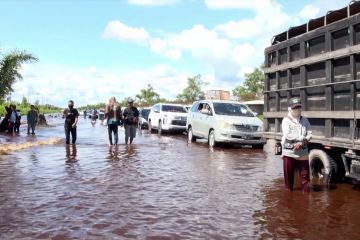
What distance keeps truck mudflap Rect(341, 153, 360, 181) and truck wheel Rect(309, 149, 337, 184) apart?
447 millimetres

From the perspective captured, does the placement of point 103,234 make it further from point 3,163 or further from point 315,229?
point 3,163

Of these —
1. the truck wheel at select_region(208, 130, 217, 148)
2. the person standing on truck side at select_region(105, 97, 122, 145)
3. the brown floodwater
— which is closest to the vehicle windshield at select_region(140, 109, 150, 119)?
the truck wheel at select_region(208, 130, 217, 148)

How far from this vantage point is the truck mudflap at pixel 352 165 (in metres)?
7.69

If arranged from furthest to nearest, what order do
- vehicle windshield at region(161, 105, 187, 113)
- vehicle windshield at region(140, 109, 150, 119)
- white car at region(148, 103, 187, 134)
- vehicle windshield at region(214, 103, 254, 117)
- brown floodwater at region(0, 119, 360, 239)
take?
vehicle windshield at region(140, 109, 150, 119)
vehicle windshield at region(161, 105, 187, 113)
white car at region(148, 103, 187, 134)
vehicle windshield at region(214, 103, 254, 117)
brown floodwater at region(0, 119, 360, 239)

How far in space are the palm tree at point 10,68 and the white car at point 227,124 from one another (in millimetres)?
7431

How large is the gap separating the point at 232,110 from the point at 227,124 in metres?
1.48

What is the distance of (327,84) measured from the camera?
8.31 m

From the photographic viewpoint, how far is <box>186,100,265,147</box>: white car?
16.6 m

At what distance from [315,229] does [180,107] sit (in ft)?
71.6

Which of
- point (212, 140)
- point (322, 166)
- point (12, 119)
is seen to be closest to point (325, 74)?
point (322, 166)

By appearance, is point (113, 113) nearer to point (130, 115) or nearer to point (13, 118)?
point (130, 115)

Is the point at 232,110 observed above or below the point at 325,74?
below

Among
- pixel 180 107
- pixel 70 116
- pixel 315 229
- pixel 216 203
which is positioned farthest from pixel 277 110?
pixel 180 107

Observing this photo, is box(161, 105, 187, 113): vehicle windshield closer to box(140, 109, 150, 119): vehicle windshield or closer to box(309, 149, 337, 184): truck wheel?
box(140, 109, 150, 119): vehicle windshield
